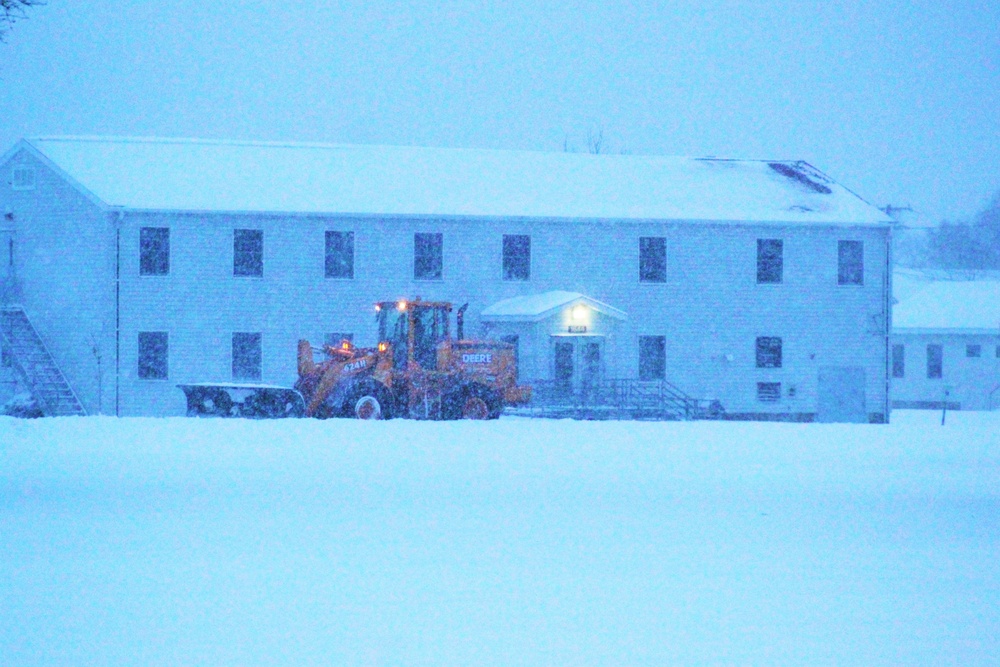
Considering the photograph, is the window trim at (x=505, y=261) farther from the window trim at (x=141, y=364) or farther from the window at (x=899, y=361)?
the window at (x=899, y=361)

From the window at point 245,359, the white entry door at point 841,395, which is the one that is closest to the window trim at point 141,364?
the window at point 245,359

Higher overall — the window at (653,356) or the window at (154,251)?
the window at (154,251)

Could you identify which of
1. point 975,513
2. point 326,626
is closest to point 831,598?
point 326,626

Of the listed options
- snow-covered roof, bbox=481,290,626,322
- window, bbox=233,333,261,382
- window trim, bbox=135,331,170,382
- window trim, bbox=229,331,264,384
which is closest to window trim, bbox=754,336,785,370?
snow-covered roof, bbox=481,290,626,322

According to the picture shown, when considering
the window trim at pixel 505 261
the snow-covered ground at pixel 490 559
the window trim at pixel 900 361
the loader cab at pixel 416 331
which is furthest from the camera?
the window trim at pixel 900 361

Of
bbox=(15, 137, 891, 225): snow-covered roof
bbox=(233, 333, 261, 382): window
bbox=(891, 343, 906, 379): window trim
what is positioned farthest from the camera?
bbox=(891, 343, 906, 379): window trim

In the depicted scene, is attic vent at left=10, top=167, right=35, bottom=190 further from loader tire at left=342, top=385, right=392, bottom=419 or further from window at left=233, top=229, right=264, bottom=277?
loader tire at left=342, top=385, right=392, bottom=419

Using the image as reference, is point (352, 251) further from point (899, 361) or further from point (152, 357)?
point (899, 361)

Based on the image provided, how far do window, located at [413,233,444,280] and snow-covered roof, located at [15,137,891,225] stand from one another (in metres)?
0.81

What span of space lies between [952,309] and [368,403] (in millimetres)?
34977

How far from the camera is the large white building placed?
35.6 metres

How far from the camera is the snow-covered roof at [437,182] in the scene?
121ft

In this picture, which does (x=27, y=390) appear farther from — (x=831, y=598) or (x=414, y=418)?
(x=831, y=598)

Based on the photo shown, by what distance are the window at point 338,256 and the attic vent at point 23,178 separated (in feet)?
28.9
